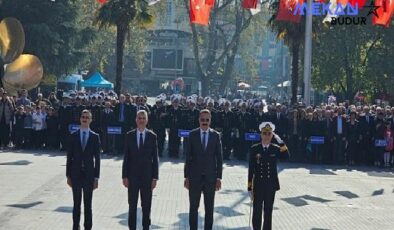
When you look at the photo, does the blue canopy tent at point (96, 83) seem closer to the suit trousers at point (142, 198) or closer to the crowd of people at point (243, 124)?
the crowd of people at point (243, 124)

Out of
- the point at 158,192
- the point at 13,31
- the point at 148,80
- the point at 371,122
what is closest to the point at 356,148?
the point at 371,122

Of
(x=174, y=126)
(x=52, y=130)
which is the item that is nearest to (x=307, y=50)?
(x=174, y=126)

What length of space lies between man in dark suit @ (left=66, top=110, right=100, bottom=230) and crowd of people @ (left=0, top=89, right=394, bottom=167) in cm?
1215

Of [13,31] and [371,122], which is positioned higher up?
[13,31]

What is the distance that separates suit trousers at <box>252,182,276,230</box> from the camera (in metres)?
10.9

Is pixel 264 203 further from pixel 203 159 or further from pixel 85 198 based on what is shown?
pixel 85 198

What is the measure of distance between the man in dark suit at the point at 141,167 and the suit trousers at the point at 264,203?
5.23ft

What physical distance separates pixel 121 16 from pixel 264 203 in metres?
19.6

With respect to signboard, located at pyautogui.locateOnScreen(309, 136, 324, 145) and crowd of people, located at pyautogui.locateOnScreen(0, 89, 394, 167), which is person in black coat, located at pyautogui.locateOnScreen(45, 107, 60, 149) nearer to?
crowd of people, located at pyautogui.locateOnScreen(0, 89, 394, 167)

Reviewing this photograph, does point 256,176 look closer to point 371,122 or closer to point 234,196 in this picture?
point 234,196

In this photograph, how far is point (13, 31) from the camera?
30.6 m

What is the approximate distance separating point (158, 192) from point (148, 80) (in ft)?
279

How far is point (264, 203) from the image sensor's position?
1103 cm

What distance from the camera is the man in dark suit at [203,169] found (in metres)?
11.2
